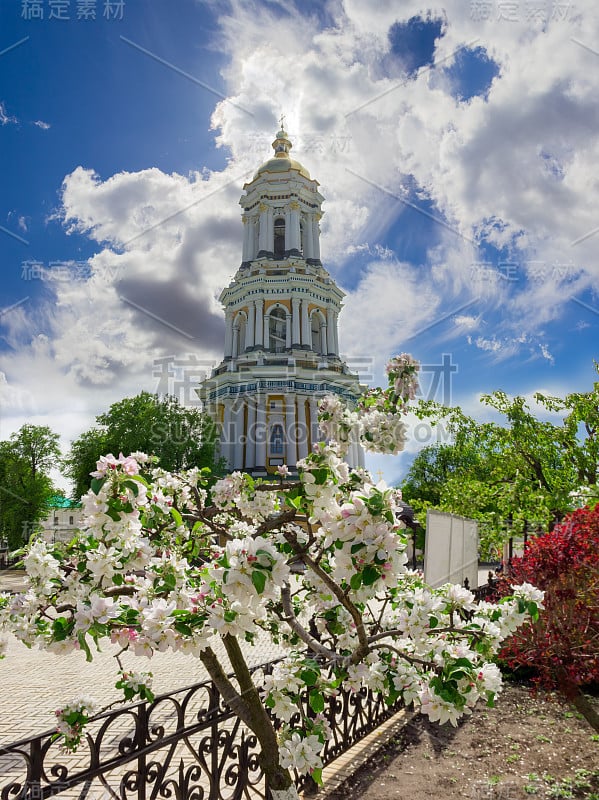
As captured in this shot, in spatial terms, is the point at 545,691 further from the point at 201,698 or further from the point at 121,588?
the point at 121,588

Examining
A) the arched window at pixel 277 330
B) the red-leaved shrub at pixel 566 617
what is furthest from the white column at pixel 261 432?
the red-leaved shrub at pixel 566 617

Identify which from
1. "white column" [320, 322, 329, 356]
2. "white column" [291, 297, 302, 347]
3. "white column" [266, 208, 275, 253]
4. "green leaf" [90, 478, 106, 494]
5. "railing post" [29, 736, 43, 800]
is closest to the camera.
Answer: "green leaf" [90, 478, 106, 494]

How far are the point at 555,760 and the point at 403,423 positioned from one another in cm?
454

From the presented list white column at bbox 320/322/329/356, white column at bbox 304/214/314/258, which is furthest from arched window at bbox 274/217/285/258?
white column at bbox 320/322/329/356

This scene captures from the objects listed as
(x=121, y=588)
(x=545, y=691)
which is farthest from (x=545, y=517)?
(x=121, y=588)

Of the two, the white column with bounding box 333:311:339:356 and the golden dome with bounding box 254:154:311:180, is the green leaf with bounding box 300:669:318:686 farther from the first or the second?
the golden dome with bounding box 254:154:311:180

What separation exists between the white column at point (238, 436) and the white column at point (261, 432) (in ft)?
4.62

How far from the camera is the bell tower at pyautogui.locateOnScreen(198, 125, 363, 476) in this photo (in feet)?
131

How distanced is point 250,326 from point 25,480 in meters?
19.8

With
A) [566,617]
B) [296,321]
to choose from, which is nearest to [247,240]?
[296,321]

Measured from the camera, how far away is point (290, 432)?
1558 inches

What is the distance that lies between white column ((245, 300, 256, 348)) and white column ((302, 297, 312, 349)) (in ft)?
13.2

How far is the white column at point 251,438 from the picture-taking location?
3956cm

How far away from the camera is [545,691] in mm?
8125
